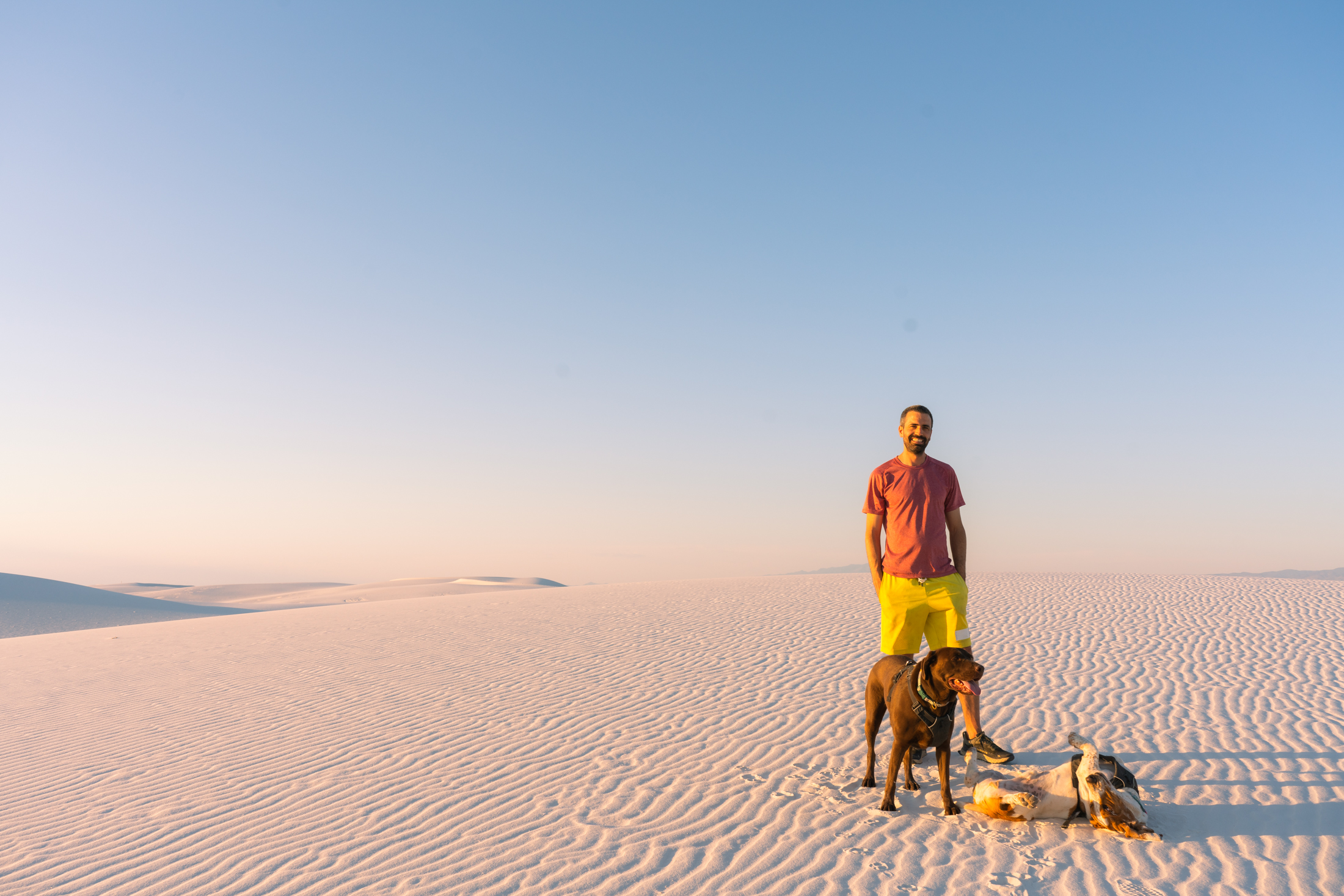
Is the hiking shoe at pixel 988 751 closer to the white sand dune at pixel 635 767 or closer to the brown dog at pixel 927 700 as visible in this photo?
the white sand dune at pixel 635 767

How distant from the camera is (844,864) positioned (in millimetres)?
3916

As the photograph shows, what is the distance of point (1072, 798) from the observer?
4227 millimetres

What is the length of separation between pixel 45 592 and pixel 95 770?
126ft

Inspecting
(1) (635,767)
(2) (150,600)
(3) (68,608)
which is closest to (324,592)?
(2) (150,600)

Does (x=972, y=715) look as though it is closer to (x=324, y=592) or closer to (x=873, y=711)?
(x=873, y=711)

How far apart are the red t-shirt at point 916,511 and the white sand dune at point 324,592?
34.5 metres

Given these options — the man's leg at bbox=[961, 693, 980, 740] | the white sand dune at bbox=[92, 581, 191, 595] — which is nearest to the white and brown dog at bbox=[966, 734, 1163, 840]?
the man's leg at bbox=[961, 693, 980, 740]

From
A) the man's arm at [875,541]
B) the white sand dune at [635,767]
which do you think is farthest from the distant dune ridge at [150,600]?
the man's arm at [875,541]

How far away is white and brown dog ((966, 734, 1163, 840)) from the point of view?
13.4ft

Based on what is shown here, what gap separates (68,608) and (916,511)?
3980 centimetres

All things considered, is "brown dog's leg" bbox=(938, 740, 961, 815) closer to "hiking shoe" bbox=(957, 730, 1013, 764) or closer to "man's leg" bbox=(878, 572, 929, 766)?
"man's leg" bbox=(878, 572, 929, 766)

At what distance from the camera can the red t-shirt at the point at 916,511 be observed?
4949 millimetres

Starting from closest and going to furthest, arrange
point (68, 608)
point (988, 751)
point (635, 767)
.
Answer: point (988, 751)
point (635, 767)
point (68, 608)

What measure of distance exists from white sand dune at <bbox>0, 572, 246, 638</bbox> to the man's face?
28181mm
